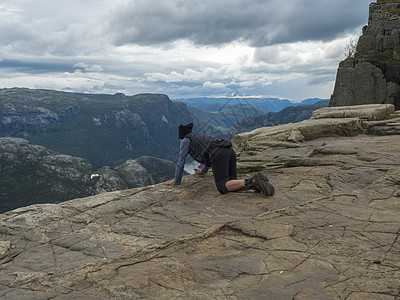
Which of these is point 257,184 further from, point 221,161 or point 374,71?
point 374,71

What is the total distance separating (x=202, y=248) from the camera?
8.42m

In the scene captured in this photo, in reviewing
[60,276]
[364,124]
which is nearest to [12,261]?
[60,276]

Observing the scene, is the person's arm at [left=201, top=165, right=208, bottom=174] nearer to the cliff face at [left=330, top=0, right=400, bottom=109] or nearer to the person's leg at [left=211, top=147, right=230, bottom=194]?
the person's leg at [left=211, top=147, right=230, bottom=194]

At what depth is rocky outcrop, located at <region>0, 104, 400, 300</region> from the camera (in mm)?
6402

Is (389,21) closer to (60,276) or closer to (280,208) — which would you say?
(280,208)

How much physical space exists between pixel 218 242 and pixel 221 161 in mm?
4144

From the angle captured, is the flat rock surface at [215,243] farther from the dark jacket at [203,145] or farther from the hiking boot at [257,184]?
the dark jacket at [203,145]

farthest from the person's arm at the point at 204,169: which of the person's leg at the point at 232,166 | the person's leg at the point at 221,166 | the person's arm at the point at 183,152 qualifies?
the person's leg at the point at 221,166

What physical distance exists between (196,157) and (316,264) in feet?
22.9

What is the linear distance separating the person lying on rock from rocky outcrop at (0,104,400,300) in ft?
1.41

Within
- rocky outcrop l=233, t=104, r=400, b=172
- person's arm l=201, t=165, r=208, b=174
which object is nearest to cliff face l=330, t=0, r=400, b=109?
rocky outcrop l=233, t=104, r=400, b=172

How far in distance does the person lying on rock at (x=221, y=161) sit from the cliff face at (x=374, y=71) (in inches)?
2000

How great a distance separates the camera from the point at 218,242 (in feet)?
28.6

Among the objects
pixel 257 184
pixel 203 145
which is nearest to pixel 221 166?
pixel 203 145
